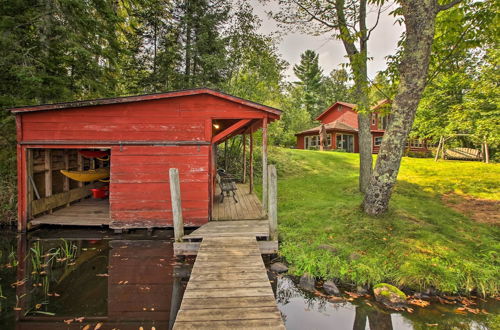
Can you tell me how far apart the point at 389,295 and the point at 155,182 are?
609cm

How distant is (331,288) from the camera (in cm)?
491

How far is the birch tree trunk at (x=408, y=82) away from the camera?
623cm

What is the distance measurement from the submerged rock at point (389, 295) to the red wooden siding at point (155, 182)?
4.52 m

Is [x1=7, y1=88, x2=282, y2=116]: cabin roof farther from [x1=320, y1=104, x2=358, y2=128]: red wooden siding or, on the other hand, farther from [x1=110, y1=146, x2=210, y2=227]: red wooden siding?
[x1=320, y1=104, x2=358, y2=128]: red wooden siding

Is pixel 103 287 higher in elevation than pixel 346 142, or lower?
lower

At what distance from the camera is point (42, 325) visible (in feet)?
12.0

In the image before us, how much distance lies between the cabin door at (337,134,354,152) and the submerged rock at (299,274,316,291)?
2360cm

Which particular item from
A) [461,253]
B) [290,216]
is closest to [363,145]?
[290,216]

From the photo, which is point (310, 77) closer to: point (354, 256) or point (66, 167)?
point (66, 167)

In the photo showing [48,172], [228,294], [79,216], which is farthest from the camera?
[48,172]

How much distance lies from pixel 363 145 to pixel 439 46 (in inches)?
144

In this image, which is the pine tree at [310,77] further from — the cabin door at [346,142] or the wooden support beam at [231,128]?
the wooden support beam at [231,128]

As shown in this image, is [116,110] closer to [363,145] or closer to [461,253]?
[363,145]

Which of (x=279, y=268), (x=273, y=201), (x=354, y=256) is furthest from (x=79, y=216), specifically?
(x=354, y=256)
